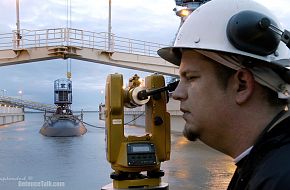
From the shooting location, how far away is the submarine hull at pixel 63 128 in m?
26.2

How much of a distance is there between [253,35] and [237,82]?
0.16m

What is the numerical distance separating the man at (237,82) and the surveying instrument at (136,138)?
3.50 m

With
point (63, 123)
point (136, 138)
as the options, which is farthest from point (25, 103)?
point (136, 138)

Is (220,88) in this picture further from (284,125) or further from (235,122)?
(284,125)

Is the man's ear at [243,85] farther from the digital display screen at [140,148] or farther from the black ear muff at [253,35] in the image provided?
the digital display screen at [140,148]

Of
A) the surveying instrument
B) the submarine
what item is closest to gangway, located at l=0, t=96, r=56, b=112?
the submarine

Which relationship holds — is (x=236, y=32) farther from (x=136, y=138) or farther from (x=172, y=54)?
(x=136, y=138)

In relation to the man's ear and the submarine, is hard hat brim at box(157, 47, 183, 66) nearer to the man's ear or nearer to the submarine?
the man's ear

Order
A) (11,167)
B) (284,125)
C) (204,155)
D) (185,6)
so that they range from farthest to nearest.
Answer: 1. (185,6)
2. (204,155)
3. (11,167)
4. (284,125)

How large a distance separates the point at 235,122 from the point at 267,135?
164 mm

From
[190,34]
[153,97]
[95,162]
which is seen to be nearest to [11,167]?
[95,162]

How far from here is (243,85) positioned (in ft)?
4.29

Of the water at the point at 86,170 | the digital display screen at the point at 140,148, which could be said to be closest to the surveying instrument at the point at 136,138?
the digital display screen at the point at 140,148

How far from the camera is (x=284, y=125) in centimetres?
115
